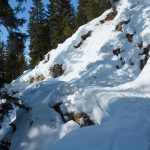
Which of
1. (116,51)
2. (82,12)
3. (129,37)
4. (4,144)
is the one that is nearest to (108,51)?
(116,51)

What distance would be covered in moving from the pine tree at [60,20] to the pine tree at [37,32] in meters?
1.56

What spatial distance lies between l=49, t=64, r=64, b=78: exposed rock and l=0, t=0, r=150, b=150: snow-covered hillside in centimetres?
9

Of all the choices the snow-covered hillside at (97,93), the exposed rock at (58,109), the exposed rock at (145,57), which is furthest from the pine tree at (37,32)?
the exposed rock at (58,109)

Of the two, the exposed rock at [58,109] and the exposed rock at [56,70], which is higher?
the exposed rock at [56,70]

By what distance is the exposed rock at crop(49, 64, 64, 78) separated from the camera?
28688 millimetres

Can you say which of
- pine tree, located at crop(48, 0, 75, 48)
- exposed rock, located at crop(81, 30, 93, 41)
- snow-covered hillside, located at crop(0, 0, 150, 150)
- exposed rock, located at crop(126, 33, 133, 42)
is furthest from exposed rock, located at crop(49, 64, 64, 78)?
pine tree, located at crop(48, 0, 75, 48)

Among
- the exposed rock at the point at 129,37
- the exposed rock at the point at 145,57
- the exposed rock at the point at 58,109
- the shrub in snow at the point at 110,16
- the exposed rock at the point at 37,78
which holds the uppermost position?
the shrub in snow at the point at 110,16

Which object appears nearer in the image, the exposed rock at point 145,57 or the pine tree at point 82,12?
the exposed rock at point 145,57

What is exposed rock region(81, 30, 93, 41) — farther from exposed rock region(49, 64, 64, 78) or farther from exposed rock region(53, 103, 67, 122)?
exposed rock region(53, 103, 67, 122)

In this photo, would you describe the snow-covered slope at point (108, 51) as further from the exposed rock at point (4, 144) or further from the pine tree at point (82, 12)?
the pine tree at point (82, 12)

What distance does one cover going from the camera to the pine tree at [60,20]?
163ft

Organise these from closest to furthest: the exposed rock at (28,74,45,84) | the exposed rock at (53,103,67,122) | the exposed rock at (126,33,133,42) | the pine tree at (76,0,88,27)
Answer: the exposed rock at (53,103,67,122) < the exposed rock at (126,33,133,42) < the exposed rock at (28,74,45,84) < the pine tree at (76,0,88,27)

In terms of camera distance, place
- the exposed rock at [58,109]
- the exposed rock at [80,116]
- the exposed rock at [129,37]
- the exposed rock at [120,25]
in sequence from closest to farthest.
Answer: the exposed rock at [80,116]
the exposed rock at [58,109]
the exposed rock at [129,37]
the exposed rock at [120,25]

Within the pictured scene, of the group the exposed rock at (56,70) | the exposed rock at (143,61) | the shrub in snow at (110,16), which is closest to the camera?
the exposed rock at (143,61)
